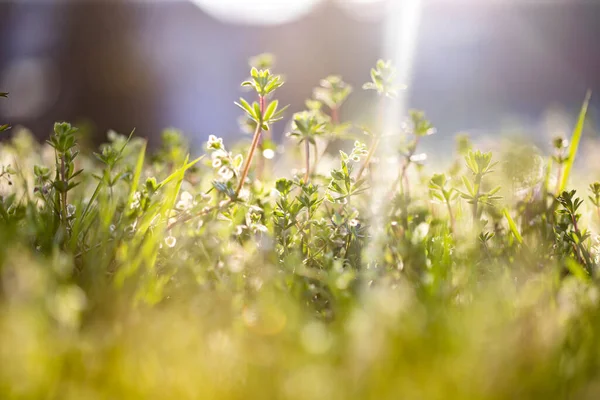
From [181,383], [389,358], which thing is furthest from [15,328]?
[389,358]

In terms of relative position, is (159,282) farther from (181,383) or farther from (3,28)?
(3,28)

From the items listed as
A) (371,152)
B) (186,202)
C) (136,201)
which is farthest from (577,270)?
(136,201)

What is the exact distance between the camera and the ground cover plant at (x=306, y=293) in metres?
1.05

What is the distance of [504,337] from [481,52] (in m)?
12.1

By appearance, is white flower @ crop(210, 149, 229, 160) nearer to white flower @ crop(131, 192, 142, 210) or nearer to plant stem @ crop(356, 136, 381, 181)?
white flower @ crop(131, 192, 142, 210)

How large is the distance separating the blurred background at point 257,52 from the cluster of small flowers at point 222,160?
7043mm

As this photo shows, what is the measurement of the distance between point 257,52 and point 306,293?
33.0ft

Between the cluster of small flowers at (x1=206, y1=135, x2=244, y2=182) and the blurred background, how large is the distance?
7.04 metres

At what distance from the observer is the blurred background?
964 cm

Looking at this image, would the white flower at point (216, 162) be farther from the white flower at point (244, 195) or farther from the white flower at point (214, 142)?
the white flower at point (244, 195)

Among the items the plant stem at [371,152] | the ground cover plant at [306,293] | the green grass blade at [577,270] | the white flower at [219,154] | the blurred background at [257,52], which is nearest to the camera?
the ground cover plant at [306,293]

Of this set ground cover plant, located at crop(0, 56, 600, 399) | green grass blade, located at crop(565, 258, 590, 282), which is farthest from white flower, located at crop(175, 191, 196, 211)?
green grass blade, located at crop(565, 258, 590, 282)

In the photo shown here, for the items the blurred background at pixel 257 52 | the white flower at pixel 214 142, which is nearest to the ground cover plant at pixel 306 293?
the white flower at pixel 214 142

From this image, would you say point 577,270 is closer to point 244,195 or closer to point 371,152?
point 371,152
